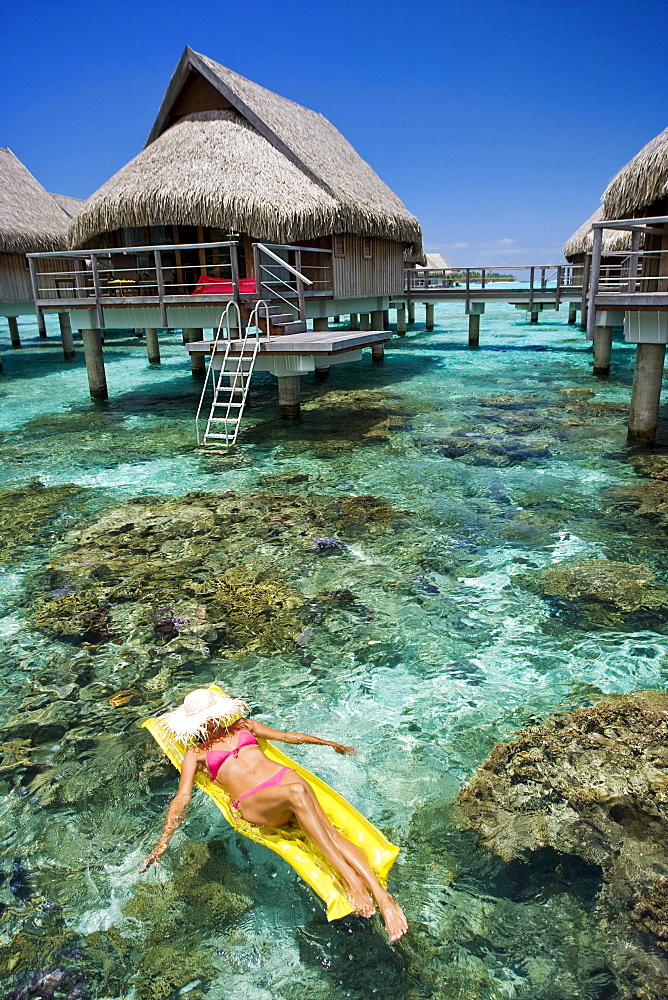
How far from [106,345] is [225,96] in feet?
59.4

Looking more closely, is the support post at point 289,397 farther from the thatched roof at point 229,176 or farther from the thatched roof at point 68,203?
the thatched roof at point 68,203

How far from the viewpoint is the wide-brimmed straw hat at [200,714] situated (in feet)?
12.8

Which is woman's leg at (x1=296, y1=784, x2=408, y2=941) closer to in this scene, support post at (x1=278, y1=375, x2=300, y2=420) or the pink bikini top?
the pink bikini top

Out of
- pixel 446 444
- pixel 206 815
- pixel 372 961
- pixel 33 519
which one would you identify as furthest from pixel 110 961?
pixel 446 444

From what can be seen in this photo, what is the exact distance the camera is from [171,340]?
34.4 meters

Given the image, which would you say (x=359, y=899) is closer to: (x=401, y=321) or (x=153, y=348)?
(x=153, y=348)

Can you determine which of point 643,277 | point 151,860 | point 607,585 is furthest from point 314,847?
point 643,277

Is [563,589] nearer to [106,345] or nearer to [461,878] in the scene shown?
[461,878]

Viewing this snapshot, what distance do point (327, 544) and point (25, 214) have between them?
68.1ft

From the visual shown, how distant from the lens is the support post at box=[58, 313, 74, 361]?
2480cm

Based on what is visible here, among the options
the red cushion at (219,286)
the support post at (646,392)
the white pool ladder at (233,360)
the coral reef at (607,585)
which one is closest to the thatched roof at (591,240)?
the support post at (646,392)

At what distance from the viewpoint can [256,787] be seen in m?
3.67

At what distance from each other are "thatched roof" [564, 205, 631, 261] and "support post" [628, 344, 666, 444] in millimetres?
10072

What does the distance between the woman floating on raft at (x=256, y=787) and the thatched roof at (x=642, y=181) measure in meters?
11.5
